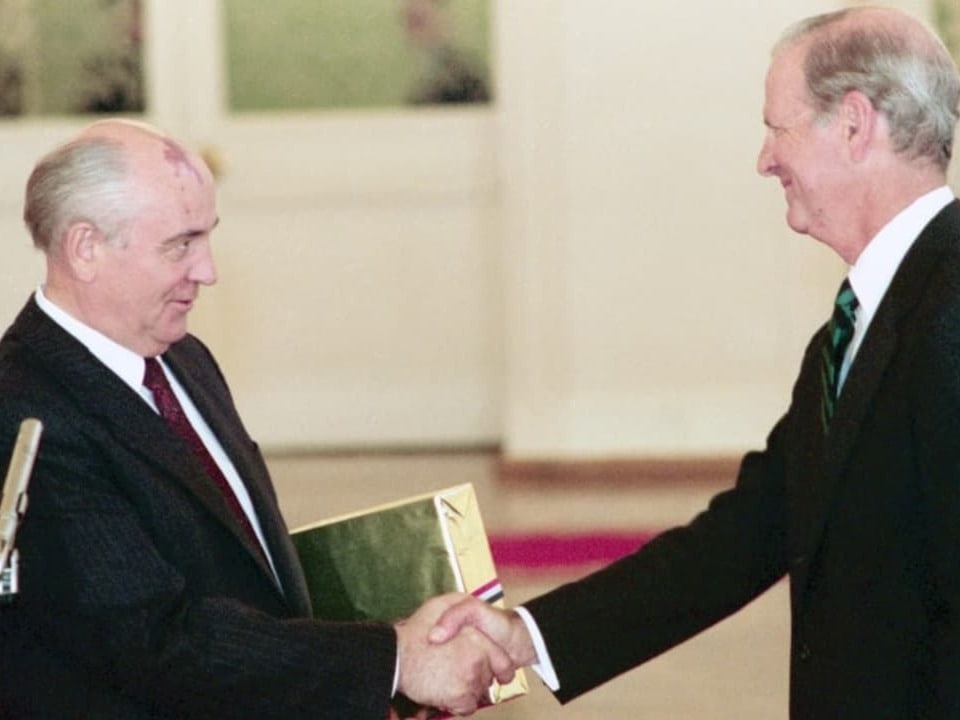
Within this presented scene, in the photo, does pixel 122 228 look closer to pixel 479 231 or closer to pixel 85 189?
pixel 85 189

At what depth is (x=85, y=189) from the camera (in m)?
2.67

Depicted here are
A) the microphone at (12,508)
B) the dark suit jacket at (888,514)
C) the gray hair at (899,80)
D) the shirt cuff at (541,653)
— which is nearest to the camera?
the microphone at (12,508)

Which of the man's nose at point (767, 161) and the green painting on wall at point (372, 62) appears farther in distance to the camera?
the green painting on wall at point (372, 62)

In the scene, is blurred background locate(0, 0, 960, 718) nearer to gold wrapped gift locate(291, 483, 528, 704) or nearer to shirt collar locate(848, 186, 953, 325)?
gold wrapped gift locate(291, 483, 528, 704)

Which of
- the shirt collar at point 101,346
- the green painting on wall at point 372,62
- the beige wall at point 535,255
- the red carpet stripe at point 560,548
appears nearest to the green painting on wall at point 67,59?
the beige wall at point 535,255

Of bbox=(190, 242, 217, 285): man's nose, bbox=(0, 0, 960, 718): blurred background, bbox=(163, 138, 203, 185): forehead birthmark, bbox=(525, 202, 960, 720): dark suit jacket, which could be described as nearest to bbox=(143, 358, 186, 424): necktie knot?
bbox=(190, 242, 217, 285): man's nose

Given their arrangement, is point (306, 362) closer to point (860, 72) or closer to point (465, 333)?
point (465, 333)

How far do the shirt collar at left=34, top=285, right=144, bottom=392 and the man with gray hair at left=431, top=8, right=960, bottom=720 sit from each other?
1.79ft

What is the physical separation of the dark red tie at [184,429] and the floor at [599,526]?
7.28ft

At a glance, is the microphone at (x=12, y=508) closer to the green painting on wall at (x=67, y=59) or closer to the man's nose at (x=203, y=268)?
the man's nose at (x=203, y=268)

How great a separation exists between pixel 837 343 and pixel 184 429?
0.87 metres

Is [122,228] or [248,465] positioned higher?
[122,228]

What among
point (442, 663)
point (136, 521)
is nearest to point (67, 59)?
point (442, 663)

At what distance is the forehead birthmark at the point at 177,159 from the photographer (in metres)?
2.72
